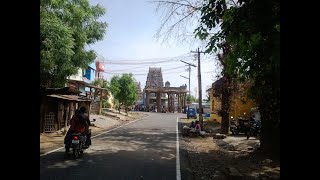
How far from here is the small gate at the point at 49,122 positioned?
72.5ft

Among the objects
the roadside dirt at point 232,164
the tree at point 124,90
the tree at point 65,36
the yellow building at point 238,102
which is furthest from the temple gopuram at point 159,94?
the roadside dirt at point 232,164

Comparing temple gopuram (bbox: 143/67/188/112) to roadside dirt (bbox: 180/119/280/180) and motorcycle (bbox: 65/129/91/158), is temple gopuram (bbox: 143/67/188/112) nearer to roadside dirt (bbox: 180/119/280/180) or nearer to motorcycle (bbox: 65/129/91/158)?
roadside dirt (bbox: 180/119/280/180)

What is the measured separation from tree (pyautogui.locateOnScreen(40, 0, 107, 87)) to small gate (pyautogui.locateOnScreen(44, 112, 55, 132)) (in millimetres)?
3554

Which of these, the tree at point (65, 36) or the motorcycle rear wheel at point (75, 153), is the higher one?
the tree at point (65, 36)

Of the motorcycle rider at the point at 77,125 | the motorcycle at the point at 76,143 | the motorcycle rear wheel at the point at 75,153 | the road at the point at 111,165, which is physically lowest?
the road at the point at 111,165

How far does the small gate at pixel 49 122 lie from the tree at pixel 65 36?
3.55 m

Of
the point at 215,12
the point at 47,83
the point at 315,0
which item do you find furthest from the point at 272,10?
the point at 47,83

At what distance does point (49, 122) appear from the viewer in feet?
73.4

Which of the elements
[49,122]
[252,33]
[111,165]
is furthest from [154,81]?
[252,33]

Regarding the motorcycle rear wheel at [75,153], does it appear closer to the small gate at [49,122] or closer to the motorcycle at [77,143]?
the motorcycle at [77,143]

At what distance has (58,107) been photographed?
23266 mm

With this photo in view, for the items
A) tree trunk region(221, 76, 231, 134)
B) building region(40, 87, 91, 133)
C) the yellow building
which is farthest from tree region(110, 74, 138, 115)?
tree trunk region(221, 76, 231, 134)

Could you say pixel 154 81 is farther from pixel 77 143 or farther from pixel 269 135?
pixel 77 143

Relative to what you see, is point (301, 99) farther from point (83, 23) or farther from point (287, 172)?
point (83, 23)
